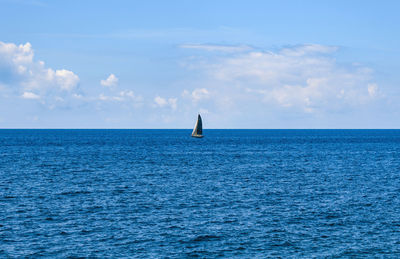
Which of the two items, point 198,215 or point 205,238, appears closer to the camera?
point 205,238

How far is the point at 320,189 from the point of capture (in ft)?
199

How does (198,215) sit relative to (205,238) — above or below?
above

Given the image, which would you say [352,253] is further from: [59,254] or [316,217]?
[59,254]

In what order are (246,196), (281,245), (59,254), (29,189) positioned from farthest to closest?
1. (29,189)
2. (246,196)
3. (281,245)
4. (59,254)

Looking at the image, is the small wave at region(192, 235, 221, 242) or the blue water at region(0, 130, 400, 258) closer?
the blue water at region(0, 130, 400, 258)

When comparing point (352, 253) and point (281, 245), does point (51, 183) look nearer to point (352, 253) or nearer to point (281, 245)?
point (281, 245)

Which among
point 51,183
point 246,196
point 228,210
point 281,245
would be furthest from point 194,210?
point 51,183

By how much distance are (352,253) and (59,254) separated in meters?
20.9

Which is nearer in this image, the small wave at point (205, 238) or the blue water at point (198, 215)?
the blue water at point (198, 215)

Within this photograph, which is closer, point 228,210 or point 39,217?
point 39,217

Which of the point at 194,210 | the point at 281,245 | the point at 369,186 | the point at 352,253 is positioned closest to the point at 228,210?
the point at 194,210

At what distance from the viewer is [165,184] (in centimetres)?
6506

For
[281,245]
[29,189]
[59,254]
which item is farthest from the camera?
[29,189]

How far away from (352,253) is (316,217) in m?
10.6
